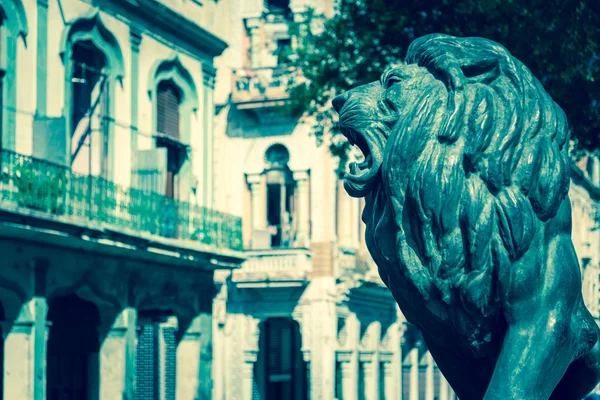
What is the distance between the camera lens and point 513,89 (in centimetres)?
396

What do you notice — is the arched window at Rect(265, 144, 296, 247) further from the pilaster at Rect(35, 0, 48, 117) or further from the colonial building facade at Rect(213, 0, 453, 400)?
the pilaster at Rect(35, 0, 48, 117)

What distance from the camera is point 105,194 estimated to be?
A: 1691 cm

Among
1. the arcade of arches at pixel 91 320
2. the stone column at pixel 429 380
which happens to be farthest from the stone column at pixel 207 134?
the stone column at pixel 429 380

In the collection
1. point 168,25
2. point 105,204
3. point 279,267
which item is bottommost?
point 105,204

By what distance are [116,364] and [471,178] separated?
14.4m

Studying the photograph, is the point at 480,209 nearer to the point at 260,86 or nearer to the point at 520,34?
the point at 520,34

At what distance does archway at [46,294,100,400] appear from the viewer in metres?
17.8

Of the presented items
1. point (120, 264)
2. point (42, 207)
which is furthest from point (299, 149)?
point (42, 207)

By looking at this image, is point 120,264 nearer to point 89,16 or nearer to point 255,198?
point 89,16

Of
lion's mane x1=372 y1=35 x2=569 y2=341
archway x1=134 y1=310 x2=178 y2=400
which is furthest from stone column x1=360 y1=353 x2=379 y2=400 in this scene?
lion's mane x1=372 y1=35 x2=569 y2=341

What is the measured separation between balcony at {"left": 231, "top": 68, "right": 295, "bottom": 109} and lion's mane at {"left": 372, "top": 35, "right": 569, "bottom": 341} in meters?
23.8

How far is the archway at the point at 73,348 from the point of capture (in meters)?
17.8

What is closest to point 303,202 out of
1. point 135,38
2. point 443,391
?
point 443,391

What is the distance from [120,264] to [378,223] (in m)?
14.2
